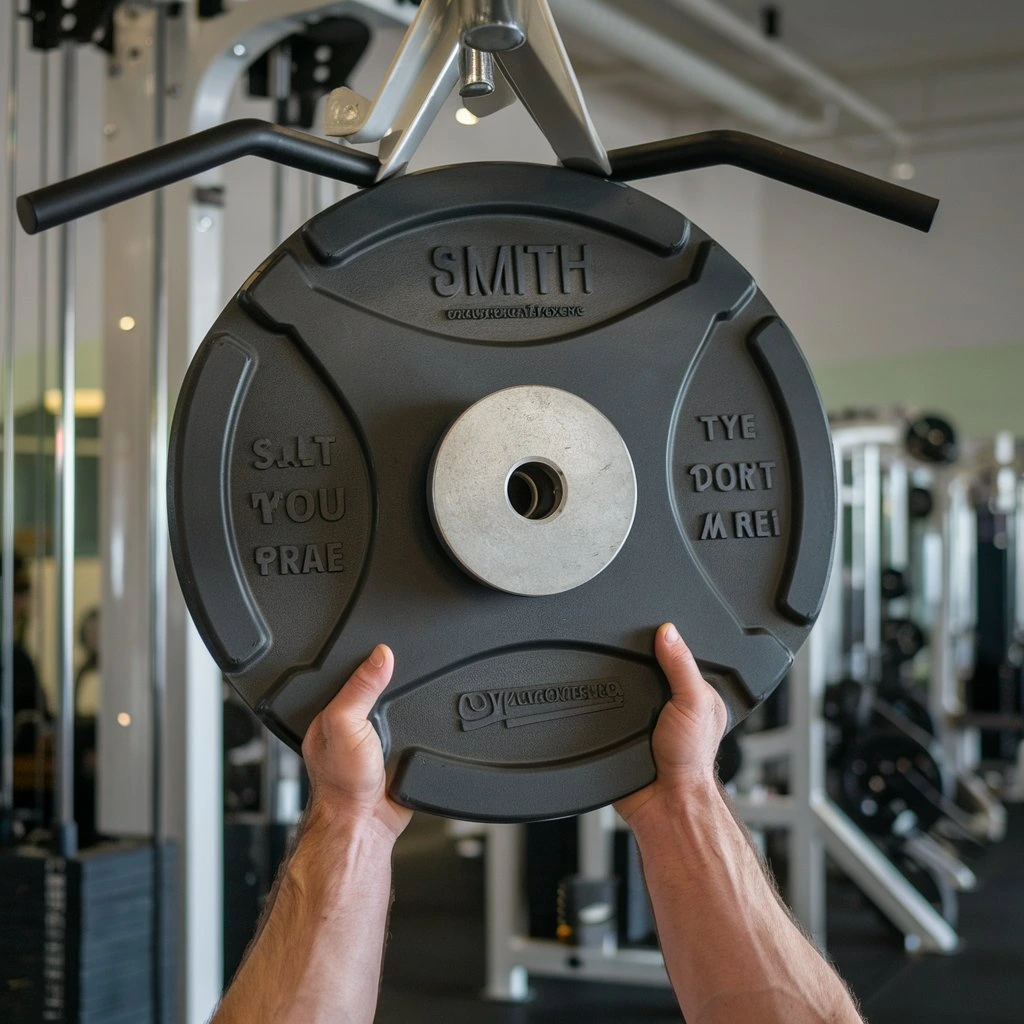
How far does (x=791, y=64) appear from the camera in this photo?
22.2ft

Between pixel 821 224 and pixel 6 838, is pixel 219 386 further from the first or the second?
pixel 821 224

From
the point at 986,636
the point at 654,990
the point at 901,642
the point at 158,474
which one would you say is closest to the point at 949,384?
the point at 986,636

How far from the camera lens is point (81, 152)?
4770mm

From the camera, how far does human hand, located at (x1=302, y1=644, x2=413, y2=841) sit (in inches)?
34.3

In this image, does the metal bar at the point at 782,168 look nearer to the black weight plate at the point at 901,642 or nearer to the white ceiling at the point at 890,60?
the black weight plate at the point at 901,642

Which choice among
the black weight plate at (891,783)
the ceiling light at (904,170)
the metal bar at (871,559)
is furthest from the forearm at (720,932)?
the ceiling light at (904,170)

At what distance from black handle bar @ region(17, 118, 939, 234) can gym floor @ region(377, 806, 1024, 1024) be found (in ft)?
10.3

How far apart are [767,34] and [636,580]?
6785mm

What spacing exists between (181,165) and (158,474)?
1.30m

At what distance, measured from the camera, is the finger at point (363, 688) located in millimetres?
869

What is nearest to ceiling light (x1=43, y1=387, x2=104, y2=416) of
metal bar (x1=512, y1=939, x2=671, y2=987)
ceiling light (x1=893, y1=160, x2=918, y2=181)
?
metal bar (x1=512, y1=939, x2=671, y2=987)

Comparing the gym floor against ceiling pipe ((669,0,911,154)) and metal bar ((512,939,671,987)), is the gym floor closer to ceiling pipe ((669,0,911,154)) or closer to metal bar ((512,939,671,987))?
metal bar ((512,939,671,987))

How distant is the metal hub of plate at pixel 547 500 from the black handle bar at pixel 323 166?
20cm

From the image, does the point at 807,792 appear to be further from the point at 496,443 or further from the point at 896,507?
the point at 496,443
